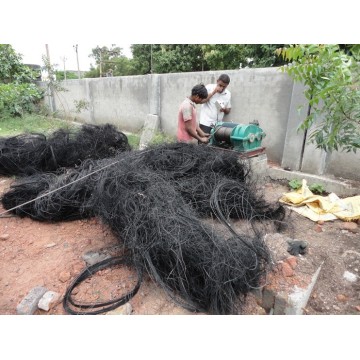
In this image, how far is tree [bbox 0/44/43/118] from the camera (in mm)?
10961

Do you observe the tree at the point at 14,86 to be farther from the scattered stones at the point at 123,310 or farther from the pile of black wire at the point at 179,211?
the scattered stones at the point at 123,310

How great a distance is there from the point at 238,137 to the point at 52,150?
3.17 m

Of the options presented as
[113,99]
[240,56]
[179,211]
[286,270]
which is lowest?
[286,270]

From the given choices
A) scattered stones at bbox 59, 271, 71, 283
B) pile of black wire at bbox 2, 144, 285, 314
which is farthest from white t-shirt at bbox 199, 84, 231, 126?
scattered stones at bbox 59, 271, 71, 283

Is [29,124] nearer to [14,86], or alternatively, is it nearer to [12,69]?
[14,86]

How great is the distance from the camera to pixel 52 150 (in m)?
4.68

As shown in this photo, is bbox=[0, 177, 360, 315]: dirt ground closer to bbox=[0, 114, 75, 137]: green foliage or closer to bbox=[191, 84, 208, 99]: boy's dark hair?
bbox=[191, 84, 208, 99]: boy's dark hair

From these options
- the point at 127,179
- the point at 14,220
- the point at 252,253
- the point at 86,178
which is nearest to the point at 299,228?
the point at 252,253

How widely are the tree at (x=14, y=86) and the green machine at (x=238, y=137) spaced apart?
32.0 ft

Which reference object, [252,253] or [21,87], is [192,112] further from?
[21,87]

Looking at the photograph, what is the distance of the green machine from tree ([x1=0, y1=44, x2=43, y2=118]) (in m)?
9.75

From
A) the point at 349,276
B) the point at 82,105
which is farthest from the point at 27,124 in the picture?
the point at 349,276

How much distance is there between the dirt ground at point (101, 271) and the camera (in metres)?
2.18

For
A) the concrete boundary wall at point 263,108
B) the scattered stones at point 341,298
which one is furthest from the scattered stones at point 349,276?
the concrete boundary wall at point 263,108
